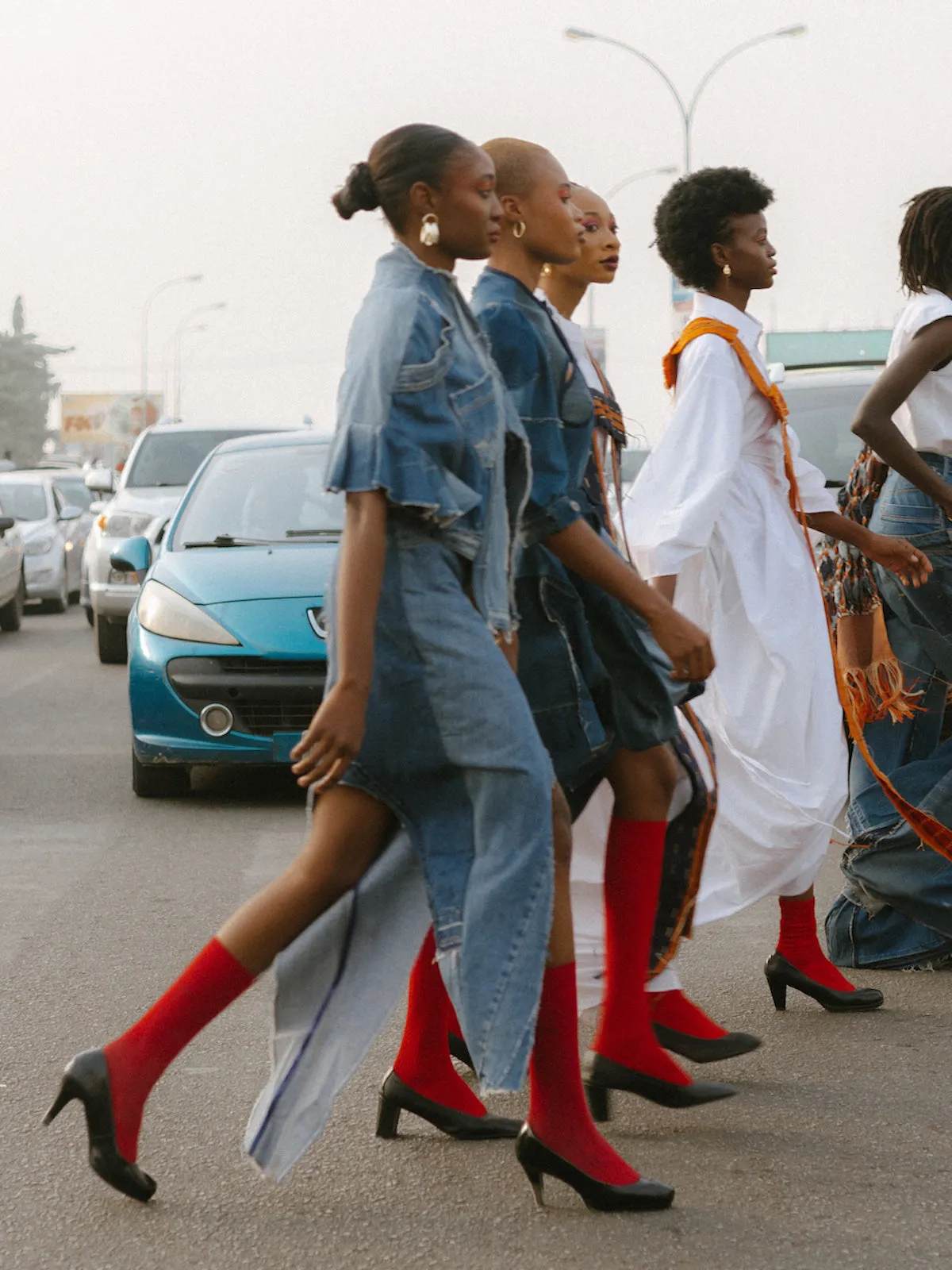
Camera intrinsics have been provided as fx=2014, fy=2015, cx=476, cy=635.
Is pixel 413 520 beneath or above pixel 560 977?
above

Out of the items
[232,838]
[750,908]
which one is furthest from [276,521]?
[750,908]

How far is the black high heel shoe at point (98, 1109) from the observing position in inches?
132

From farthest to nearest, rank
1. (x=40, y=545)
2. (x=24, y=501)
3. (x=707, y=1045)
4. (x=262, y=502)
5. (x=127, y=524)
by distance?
(x=24, y=501), (x=40, y=545), (x=127, y=524), (x=262, y=502), (x=707, y=1045)

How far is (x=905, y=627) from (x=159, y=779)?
421cm

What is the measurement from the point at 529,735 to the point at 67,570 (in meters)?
21.6

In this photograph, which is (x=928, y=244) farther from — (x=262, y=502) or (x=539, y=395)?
(x=262, y=502)

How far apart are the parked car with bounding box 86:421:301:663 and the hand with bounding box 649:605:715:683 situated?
11.4 metres

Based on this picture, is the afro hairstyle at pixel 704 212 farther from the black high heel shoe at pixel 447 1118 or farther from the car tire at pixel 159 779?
the car tire at pixel 159 779

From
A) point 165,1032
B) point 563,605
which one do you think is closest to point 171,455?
point 563,605

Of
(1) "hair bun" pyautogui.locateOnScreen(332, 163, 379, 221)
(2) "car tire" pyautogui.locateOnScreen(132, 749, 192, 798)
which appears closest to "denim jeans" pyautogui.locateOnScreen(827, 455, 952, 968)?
(1) "hair bun" pyautogui.locateOnScreen(332, 163, 379, 221)

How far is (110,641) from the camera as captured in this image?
1583 centimetres

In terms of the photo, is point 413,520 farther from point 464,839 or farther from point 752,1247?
point 752,1247

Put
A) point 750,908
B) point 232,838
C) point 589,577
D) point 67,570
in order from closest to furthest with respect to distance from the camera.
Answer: point 589,577 < point 750,908 < point 232,838 < point 67,570

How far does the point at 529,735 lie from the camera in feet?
10.6
